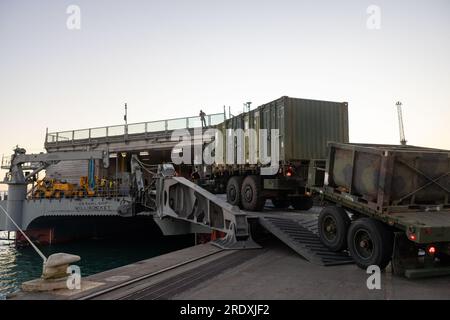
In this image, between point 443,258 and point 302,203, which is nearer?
point 443,258

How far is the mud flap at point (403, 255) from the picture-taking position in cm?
656

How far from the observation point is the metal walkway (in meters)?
8.23

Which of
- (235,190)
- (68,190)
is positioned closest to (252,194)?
(235,190)

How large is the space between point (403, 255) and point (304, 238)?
3121mm

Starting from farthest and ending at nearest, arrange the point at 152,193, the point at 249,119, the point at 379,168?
the point at 152,193 → the point at 249,119 → the point at 379,168

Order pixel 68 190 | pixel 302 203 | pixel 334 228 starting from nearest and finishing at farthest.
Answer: pixel 334 228
pixel 302 203
pixel 68 190

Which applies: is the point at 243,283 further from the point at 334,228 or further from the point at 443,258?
the point at 443,258

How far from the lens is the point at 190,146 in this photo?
28.9 metres

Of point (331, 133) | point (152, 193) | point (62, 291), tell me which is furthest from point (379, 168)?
point (152, 193)

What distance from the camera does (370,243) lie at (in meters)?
7.16

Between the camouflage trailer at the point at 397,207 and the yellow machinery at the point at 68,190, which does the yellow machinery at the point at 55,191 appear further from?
the camouflage trailer at the point at 397,207
